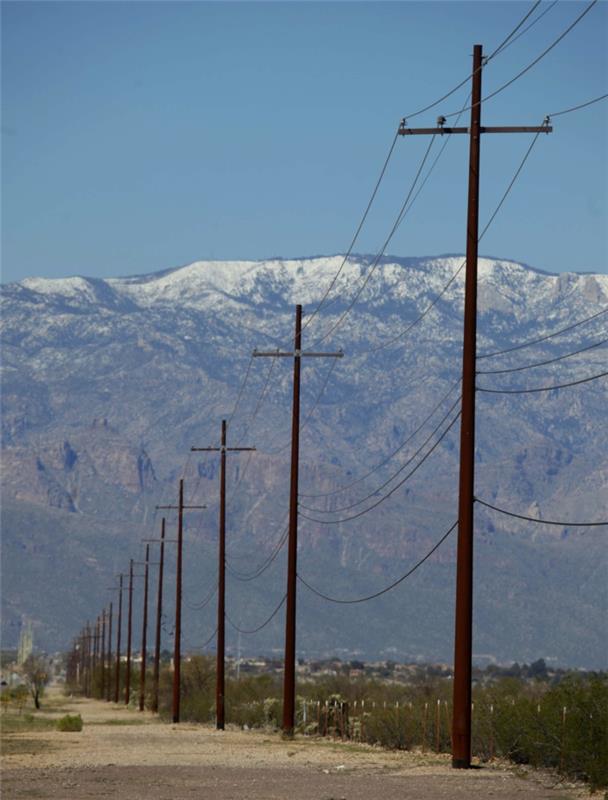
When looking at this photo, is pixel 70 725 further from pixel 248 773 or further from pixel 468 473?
pixel 468 473

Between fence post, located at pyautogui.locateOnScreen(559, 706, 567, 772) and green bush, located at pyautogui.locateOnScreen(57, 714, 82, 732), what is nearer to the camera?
fence post, located at pyautogui.locateOnScreen(559, 706, 567, 772)

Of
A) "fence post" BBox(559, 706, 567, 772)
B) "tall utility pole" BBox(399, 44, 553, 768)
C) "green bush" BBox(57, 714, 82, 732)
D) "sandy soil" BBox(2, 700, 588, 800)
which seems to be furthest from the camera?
"green bush" BBox(57, 714, 82, 732)

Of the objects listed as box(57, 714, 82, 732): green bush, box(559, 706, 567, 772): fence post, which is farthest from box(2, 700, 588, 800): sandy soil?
box(57, 714, 82, 732): green bush

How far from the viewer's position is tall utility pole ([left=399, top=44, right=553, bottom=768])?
31.5 metres

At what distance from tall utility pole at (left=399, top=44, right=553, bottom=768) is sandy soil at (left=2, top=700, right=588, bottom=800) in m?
1.13

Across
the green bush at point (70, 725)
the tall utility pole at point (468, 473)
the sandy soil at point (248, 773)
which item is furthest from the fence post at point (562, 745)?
the green bush at point (70, 725)

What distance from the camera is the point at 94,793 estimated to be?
3031 cm

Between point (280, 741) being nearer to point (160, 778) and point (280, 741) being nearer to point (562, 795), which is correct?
point (160, 778)

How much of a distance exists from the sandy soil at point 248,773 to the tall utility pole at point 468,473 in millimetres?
1130

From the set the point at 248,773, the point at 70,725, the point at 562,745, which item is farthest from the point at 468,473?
the point at 70,725

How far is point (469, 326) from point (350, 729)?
24430mm

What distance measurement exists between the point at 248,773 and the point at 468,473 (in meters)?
7.58

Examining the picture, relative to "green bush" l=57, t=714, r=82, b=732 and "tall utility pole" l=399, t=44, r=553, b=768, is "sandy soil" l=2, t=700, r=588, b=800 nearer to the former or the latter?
"tall utility pole" l=399, t=44, r=553, b=768

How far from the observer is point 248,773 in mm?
34844
